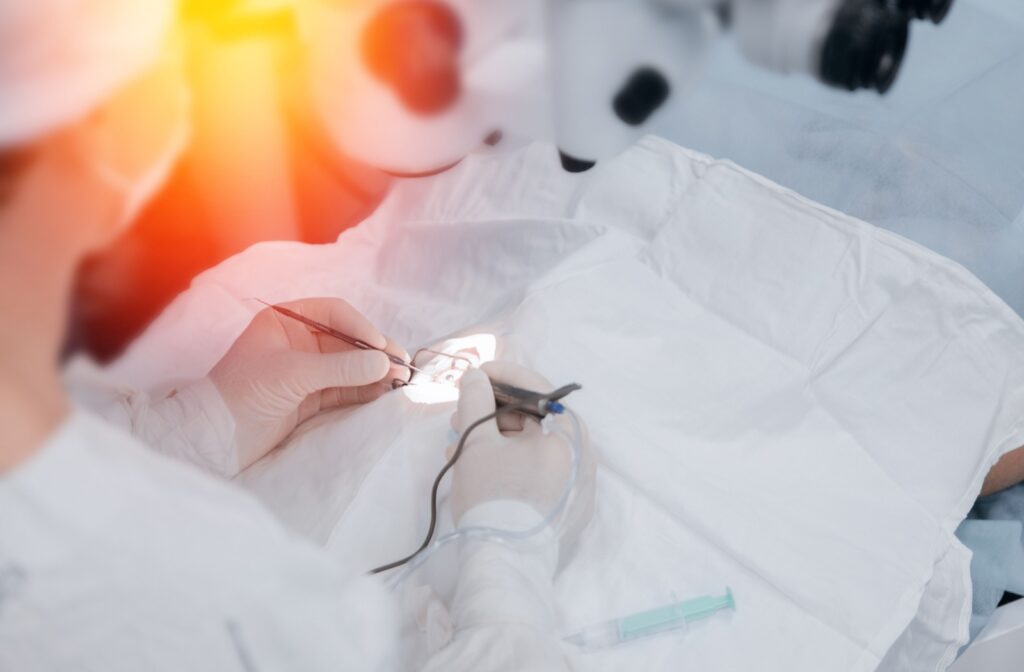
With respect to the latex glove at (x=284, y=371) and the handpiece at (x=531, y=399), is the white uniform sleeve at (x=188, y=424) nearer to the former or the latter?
the latex glove at (x=284, y=371)

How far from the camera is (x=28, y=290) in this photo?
37 cm

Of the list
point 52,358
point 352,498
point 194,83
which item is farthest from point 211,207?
point 352,498

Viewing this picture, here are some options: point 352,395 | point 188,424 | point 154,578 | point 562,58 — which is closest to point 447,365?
point 352,395

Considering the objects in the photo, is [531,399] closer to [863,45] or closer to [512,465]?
[512,465]

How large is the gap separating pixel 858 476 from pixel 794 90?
430mm

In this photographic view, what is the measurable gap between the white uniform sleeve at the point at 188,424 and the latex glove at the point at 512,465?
248 mm

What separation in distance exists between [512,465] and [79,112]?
21.5 inches

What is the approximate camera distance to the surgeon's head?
0.35 metres

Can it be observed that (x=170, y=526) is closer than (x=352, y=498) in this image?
Yes

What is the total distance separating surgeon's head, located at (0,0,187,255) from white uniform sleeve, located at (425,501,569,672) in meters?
0.43

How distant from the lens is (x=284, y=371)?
2.95 feet

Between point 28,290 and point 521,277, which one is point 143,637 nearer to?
point 28,290

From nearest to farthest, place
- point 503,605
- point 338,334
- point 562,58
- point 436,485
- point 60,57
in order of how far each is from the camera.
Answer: point 60,57 < point 562,58 < point 503,605 < point 436,485 < point 338,334

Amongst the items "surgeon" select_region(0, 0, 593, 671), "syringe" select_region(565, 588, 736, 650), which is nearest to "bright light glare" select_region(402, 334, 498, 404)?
"syringe" select_region(565, 588, 736, 650)
